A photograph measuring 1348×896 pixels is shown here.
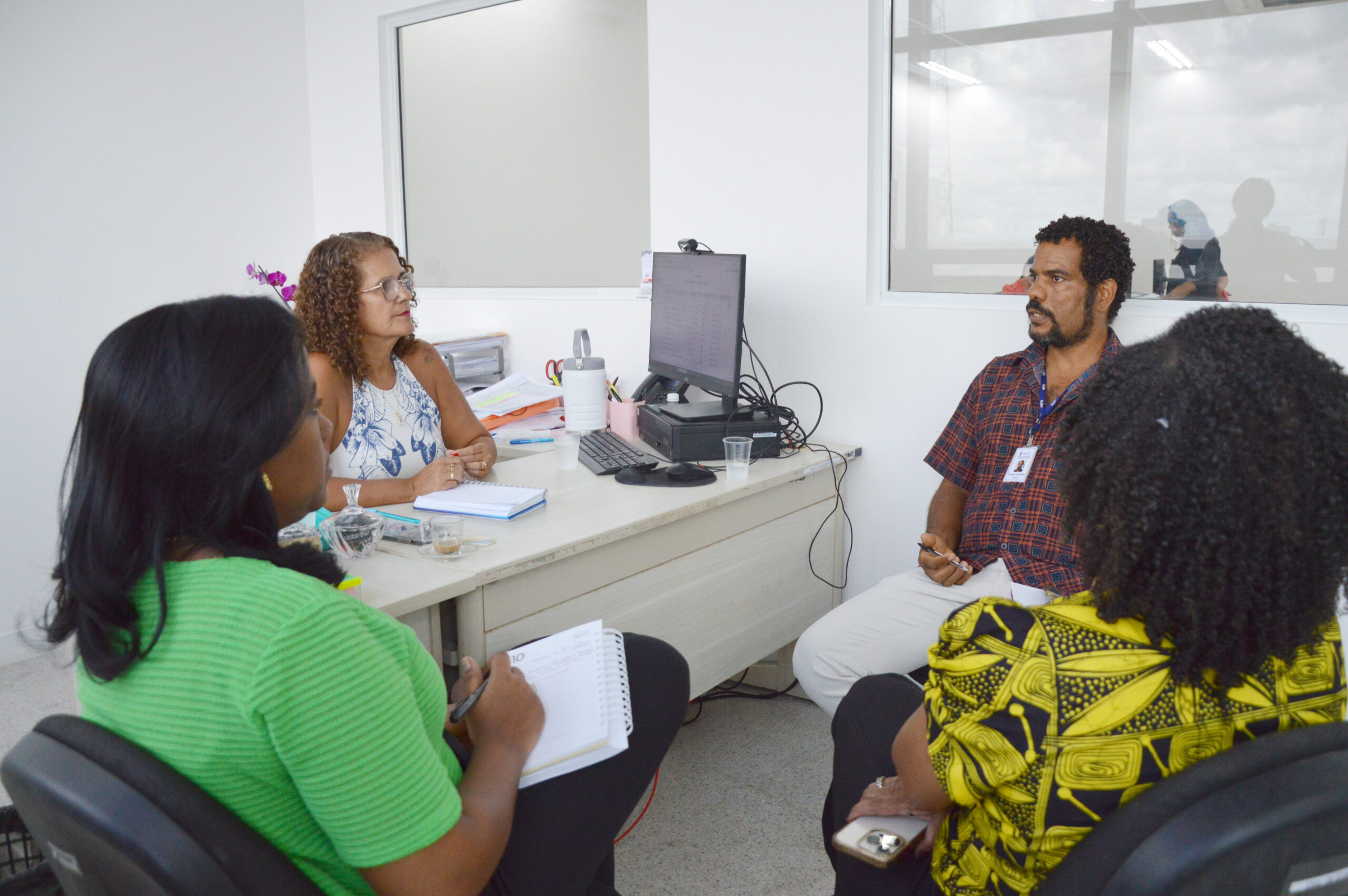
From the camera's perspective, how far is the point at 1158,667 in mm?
867

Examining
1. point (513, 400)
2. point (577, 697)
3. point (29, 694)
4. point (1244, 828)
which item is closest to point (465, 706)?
point (577, 697)

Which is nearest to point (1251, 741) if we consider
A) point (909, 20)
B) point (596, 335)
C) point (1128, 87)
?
point (1128, 87)

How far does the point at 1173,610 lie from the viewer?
0.86 meters

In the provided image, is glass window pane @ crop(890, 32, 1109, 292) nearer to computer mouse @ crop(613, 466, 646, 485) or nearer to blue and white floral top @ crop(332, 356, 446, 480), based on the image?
computer mouse @ crop(613, 466, 646, 485)

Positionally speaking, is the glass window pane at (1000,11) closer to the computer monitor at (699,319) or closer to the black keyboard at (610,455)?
the computer monitor at (699,319)

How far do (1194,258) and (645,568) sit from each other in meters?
1.43

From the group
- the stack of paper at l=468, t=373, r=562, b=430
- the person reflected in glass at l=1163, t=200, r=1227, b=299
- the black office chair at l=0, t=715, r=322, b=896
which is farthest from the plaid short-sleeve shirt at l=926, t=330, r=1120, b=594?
the black office chair at l=0, t=715, r=322, b=896

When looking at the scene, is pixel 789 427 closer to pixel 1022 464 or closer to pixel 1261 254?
pixel 1022 464

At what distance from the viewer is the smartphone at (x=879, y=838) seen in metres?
0.94

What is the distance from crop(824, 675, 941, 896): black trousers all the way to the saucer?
69 centimetres

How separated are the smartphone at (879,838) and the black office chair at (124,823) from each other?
532 millimetres

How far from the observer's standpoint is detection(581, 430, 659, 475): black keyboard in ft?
7.41

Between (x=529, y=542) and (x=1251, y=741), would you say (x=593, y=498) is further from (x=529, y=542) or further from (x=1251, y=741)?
(x=1251, y=741)

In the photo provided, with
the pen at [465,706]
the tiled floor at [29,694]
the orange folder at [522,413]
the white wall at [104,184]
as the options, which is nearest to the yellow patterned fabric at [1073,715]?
the pen at [465,706]
